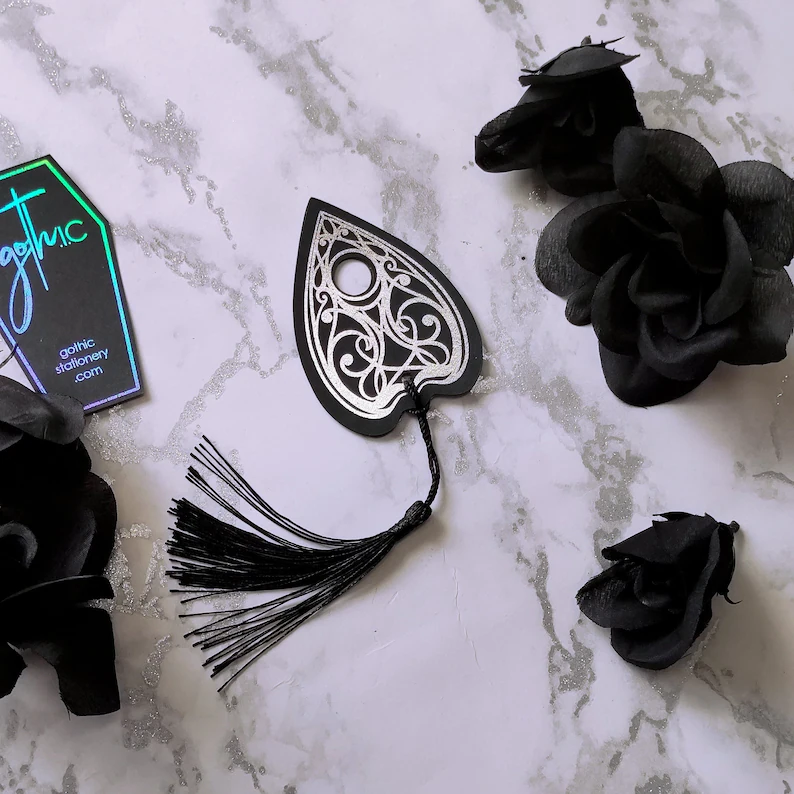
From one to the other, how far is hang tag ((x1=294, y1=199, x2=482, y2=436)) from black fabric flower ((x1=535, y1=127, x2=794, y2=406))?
0.45ft

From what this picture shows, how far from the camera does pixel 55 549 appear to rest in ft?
2.05

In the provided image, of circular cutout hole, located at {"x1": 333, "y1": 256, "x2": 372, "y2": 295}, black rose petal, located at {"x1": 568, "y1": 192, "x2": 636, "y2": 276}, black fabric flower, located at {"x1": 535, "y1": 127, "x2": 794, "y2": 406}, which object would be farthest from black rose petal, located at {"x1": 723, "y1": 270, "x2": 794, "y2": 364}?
circular cutout hole, located at {"x1": 333, "y1": 256, "x2": 372, "y2": 295}

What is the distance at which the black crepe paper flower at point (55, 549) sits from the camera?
1.91ft

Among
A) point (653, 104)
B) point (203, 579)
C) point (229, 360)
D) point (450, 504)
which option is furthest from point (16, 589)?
point (653, 104)

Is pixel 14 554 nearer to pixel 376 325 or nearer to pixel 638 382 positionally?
pixel 376 325

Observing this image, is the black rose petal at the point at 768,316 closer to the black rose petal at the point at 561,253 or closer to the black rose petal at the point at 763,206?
the black rose petal at the point at 763,206

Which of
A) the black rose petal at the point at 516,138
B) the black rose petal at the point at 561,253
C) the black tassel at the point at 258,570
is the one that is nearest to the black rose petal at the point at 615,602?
the black tassel at the point at 258,570

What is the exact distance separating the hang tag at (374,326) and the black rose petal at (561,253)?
0.27 feet

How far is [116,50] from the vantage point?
0.73 meters

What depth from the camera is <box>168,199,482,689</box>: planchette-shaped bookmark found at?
65 centimetres

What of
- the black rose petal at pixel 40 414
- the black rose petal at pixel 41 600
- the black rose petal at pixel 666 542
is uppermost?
the black rose petal at pixel 40 414

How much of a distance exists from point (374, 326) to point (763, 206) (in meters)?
0.34

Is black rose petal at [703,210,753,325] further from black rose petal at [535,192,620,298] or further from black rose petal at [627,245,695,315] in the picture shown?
black rose petal at [535,192,620,298]

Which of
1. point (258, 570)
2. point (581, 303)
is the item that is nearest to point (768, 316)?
point (581, 303)
